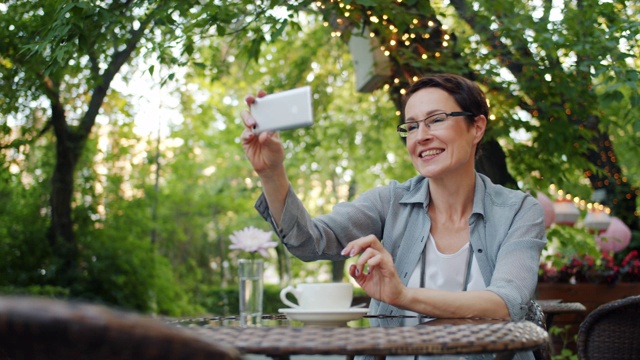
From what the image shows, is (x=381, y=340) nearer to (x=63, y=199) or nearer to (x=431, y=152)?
(x=431, y=152)

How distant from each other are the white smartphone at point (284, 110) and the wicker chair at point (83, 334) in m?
0.62

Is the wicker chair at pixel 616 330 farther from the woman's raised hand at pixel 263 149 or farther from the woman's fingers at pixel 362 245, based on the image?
the woman's raised hand at pixel 263 149

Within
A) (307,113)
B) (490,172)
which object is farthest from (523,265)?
(490,172)

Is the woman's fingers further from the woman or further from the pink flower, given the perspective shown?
the pink flower

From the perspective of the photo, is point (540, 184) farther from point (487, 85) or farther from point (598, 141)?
point (598, 141)

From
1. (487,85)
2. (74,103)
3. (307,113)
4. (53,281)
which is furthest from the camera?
(53,281)

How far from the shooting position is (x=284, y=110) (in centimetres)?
146

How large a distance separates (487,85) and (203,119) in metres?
10.6

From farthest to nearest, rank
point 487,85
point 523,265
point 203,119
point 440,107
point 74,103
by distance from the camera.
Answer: point 203,119
point 74,103
point 487,85
point 440,107
point 523,265

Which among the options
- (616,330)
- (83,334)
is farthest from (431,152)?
(83,334)

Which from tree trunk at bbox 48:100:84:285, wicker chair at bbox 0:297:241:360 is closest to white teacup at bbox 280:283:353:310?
wicker chair at bbox 0:297:241:360

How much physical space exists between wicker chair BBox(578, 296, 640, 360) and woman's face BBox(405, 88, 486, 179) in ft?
2.21

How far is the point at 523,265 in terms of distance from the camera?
6.04 ft

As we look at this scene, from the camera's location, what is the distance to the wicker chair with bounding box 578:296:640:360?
233 cm
